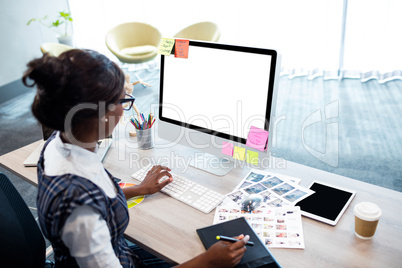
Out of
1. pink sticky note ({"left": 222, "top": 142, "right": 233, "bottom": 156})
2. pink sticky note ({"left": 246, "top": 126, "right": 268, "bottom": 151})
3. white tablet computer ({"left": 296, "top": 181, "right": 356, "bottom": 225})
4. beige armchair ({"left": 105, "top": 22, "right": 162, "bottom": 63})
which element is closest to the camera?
white tablet computer ({"left": 296, "top": 181, "right": 356, "bottom": 225})

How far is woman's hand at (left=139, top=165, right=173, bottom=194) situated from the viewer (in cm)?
129

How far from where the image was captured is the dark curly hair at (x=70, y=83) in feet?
2.83

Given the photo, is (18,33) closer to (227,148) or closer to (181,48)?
(181,48)

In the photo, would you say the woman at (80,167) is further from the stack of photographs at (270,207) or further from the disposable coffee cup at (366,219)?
the disposable coffee cup at (366,219)

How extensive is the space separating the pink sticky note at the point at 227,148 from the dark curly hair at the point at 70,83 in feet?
1.84

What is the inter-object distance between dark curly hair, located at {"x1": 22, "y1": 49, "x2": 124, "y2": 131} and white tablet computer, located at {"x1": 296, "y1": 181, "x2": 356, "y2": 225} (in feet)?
2.41

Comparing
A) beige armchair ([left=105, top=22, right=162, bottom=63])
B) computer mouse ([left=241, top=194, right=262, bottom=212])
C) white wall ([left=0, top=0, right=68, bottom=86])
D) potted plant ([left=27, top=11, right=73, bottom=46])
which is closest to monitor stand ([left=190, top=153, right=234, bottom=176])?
computer mouse ([left=241, top=194, right=262, bottom=212])

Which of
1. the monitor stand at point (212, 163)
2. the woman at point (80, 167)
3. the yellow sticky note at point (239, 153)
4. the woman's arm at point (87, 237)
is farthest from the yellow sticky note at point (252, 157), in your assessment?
the woman's arm at point (87, 237)

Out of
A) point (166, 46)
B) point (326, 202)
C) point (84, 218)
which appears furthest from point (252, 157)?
point (84, 218)

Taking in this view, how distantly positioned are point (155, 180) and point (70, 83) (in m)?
0.56

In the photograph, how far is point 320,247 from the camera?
102 centimetres

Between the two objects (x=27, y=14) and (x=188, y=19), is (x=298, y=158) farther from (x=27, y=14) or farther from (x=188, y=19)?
(x=27, y=14)

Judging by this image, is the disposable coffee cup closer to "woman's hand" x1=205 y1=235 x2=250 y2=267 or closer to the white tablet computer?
the white tablet computer

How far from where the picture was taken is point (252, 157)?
1.33 meters
